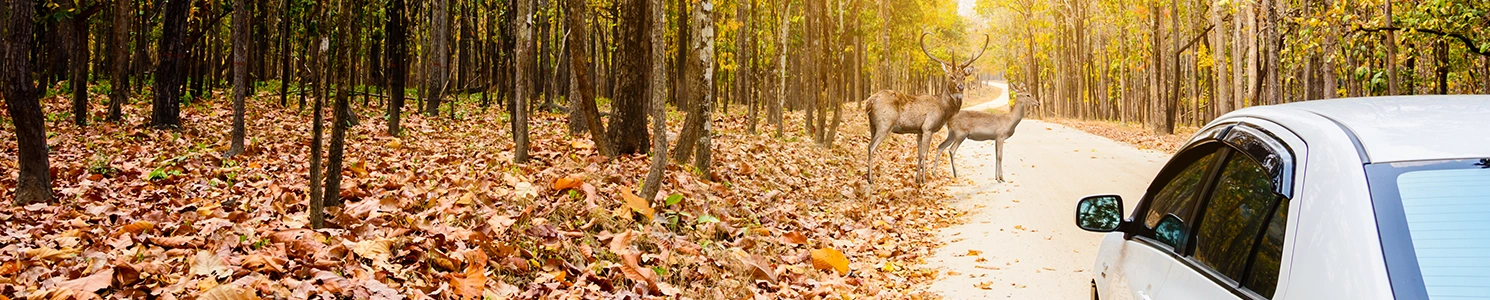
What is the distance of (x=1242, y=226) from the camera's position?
8.82 ft

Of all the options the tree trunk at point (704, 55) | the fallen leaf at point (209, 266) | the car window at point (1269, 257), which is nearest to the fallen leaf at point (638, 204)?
the tree trunk at point (704, 55)

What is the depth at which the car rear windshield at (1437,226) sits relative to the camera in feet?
6.16

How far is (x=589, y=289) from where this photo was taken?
6.64 m

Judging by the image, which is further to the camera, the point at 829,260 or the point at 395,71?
the point at 395,71

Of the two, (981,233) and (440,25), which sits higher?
(440,25)

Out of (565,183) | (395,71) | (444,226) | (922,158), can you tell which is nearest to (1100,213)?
(444,226)

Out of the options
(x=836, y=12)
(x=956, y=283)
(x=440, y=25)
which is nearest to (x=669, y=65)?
(x=836, y=12)

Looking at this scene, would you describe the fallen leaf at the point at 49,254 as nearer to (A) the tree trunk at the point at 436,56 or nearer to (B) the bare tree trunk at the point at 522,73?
(B) the bare tree trunk at the point at 522,73

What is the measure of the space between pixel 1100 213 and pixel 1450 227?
1721 millimetres

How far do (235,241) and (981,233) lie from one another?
7.18 m

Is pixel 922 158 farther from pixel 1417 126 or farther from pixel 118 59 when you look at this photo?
pixel 1417 126

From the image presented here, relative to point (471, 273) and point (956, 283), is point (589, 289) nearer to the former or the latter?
point (471, 273)

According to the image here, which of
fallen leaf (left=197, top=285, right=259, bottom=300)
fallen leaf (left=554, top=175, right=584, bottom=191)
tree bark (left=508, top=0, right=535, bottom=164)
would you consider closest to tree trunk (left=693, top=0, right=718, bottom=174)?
tree bark (left=508, top=0, right=535, bottom=164)

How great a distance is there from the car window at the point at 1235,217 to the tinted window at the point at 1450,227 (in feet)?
1.35
